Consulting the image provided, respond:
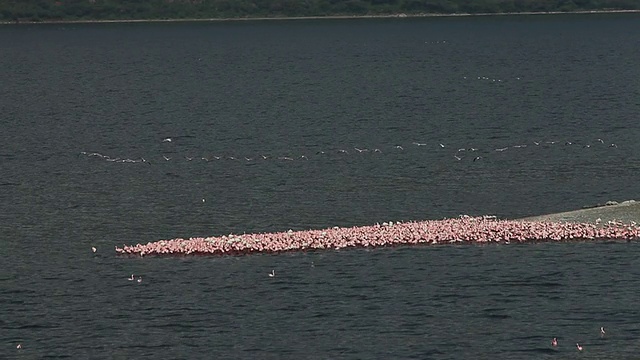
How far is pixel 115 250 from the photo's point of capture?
206ft

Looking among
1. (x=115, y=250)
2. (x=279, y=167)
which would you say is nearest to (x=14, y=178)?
(x=279, y=167)

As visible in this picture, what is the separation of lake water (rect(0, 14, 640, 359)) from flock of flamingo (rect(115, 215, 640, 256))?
3.72 feet

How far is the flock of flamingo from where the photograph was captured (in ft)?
202

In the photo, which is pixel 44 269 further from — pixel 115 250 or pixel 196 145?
pixel 196 145

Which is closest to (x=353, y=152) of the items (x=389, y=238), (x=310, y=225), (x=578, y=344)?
(x=310, y=225)

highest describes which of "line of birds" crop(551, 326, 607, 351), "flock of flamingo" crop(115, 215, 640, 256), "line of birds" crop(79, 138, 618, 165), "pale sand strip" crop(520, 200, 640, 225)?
"line of birds" crop(79, 138, 618, 165)

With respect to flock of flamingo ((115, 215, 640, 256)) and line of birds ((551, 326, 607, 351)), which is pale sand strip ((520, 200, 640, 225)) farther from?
line of birds ((551, 326, 607, 351))

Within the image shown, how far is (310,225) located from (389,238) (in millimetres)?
6882

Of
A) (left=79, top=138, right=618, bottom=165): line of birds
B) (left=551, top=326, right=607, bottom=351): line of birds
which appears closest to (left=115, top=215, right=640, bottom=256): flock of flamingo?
(left=551, top=326, right=607, bottom=351): line of birds

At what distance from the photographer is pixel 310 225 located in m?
68.3

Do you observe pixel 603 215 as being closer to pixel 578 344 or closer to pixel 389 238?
pixel 389 238

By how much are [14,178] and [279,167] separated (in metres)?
17.9

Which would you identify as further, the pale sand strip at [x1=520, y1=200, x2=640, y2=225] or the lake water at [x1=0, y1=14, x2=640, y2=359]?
the pale sand strip at [x1=520, y1=200, x2=640, y2=225]

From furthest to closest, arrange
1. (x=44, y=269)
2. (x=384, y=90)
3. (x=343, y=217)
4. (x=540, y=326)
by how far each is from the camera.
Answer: (x=384, y=90) → (x=343, y=217) → (x=44, y=269) → (x=540, y=326)
